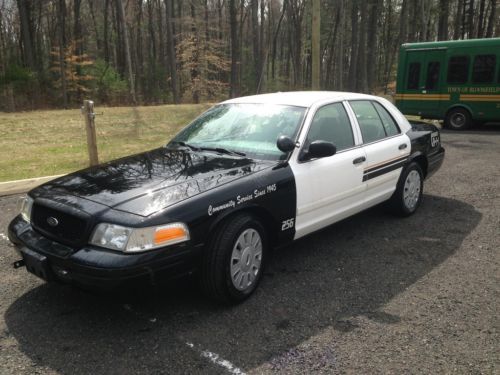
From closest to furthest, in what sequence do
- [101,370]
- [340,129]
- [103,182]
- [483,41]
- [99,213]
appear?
[101,370]
[99,213]
[103,182]
[340,129]
[483,41]

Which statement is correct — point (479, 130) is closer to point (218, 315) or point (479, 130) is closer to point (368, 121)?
point (368, 121)

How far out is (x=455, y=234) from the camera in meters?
5.06

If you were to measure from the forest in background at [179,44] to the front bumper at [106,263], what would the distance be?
18.7 m

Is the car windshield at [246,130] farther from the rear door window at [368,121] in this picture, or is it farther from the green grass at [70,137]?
the green grass at [70,137]

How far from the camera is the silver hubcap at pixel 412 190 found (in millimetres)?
5492

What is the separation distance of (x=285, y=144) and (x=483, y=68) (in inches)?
467

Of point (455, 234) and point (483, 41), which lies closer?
point (455, 234)

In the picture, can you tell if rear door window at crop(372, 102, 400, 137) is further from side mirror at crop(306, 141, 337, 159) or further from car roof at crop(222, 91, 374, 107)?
side mirror at crop(306, 141, 337, 159)

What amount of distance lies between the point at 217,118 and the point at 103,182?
157 centimetres

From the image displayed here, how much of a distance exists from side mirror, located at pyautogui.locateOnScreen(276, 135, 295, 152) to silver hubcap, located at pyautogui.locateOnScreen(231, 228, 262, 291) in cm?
77

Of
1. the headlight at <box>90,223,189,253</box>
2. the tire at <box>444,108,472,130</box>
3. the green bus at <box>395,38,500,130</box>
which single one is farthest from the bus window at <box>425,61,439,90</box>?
the headlight at <box>90,223,189,253</box>

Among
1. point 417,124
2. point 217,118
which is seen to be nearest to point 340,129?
point 217,118

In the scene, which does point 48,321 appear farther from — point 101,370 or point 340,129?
point 340,129

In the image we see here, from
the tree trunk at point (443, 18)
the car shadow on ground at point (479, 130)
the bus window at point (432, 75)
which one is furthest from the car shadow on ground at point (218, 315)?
the tree trunk at point (443, 18)
